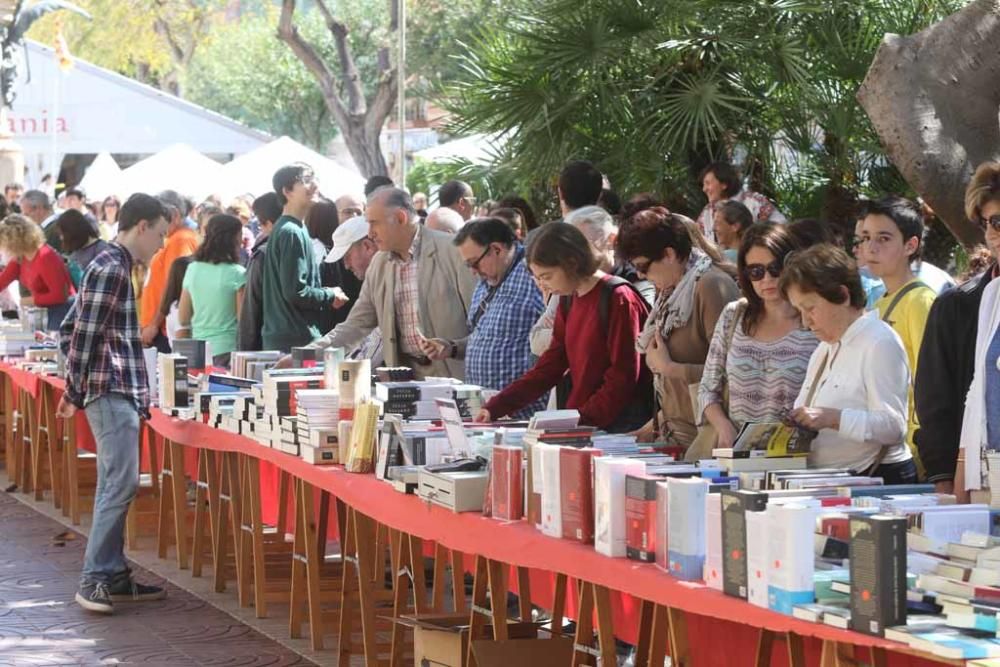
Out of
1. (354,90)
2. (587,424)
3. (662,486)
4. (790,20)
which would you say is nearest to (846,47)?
(790,20)

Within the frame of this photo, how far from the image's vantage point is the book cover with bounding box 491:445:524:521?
4.87m

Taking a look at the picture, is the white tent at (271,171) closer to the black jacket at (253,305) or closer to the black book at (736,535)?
the black jacket at (253,305)

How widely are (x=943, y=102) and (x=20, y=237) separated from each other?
6.96m

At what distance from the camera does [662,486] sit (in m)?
4.15

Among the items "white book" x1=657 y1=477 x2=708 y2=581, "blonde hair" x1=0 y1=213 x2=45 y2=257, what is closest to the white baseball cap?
"blonde hair" x1=0 y1=213 x2=45 y2=257

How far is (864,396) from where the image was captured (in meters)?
4.79

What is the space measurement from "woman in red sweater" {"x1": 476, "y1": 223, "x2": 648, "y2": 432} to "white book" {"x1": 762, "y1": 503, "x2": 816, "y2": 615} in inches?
92.7

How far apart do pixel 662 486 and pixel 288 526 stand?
4.98 metres

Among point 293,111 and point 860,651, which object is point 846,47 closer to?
point 860,651

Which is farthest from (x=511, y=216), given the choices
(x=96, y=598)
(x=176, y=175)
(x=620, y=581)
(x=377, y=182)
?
(x=176, y=175)

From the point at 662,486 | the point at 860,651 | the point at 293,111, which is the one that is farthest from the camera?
the point at 293,111

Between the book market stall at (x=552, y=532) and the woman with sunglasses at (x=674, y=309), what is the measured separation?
56cm

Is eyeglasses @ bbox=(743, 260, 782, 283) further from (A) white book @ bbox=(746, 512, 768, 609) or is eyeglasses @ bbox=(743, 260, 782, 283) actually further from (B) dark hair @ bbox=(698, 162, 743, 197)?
(B) dark hair @ bbox=(698, 162, 743, 197)

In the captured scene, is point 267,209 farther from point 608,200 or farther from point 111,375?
point 111,375
